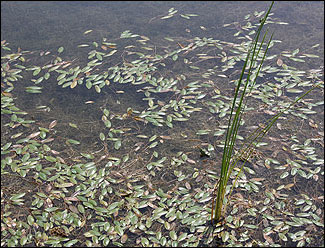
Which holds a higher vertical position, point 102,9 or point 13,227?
point 102,9

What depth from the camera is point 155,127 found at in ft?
12.5

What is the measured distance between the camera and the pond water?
2979 mm

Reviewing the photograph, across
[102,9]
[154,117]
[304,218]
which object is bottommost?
[304,218]

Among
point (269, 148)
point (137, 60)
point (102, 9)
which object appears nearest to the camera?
point (269, 148)

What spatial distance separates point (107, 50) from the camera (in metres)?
4.93

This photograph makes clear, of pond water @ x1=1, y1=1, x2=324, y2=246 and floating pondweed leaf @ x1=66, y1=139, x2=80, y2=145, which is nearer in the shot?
pond water @ x1=1, y1=1, x2=324, y2=246

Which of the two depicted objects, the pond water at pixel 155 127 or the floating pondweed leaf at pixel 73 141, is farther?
the floating pondweed leaf at pixel 73 141

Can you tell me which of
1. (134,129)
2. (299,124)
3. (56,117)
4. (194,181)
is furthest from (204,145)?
(56,117)

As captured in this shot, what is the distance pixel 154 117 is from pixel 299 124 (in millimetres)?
1345

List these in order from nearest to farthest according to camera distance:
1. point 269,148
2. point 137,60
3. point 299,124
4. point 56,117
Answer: point 269,148 → point 299,124 → point 56,117 → point 137,60

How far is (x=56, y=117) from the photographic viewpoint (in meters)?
4.04

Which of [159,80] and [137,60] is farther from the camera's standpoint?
[137,60]

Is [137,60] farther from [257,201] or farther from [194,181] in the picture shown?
[257,201]

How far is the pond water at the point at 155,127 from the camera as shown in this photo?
298 centimetres
